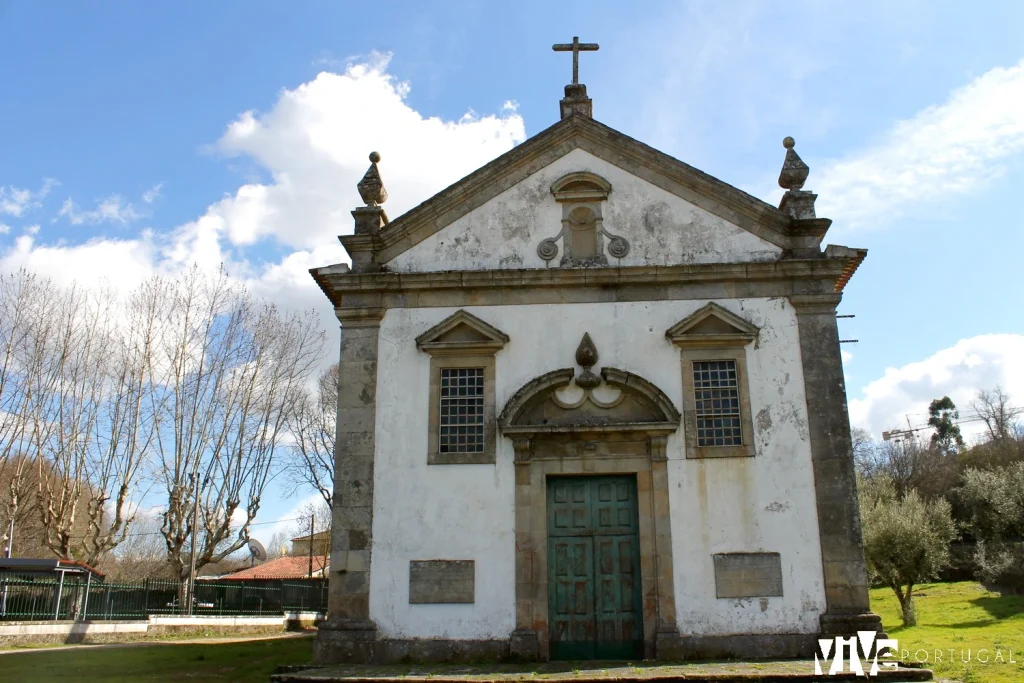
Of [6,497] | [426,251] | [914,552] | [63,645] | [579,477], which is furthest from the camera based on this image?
[6,497]

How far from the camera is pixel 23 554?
3503cm

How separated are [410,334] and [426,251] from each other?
1439mm

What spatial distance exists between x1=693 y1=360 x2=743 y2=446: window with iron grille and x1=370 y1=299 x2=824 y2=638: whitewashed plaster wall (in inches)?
10.9

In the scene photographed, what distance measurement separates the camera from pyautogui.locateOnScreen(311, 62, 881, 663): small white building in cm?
1146

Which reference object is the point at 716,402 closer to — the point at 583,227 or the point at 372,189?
the point at 583,227

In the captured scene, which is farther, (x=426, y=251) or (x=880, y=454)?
(x=880, y=454)

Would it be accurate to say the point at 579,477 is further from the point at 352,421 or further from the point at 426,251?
the point at 426,251

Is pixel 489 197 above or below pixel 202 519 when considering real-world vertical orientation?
above

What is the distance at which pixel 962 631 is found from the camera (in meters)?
16.8

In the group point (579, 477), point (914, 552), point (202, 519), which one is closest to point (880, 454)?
point (914, 552)

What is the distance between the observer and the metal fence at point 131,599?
18234mm

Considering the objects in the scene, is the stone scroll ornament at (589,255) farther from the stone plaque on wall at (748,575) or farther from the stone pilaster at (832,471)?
the stone plaque on wall at (748,575)

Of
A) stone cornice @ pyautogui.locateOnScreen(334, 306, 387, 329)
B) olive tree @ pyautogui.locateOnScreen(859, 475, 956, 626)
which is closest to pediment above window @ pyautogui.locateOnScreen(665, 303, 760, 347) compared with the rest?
stone cornice @ pyautogui.locateOnScreen(334, 306, 387, 329)

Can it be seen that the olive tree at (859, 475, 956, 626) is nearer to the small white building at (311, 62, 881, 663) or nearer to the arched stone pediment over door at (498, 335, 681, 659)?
the small white building at (311, 62, 881, 663)
